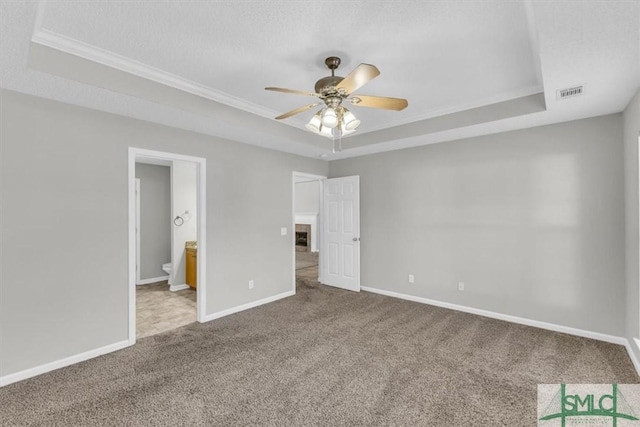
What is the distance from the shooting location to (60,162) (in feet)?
8.75

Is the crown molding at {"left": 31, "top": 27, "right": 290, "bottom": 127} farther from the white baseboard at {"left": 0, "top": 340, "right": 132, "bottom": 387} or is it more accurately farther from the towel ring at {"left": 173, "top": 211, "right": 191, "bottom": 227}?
the towel ring at {"left": 173, "top": 211, "right": 191, "bottom": 227}

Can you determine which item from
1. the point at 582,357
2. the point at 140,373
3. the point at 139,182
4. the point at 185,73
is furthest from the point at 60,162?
the point at 582,357

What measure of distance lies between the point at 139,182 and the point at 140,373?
4200 millimetres

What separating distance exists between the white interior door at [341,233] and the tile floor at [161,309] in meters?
2.43

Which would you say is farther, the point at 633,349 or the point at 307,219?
the point at 307,219

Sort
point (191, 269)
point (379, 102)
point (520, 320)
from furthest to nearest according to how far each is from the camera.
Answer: point (191, 269) → point (520, 320) → point (379, 102)

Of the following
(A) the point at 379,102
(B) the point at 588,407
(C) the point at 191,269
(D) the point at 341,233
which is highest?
(A) the point at 379,102

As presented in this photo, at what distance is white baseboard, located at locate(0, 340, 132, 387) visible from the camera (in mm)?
2408

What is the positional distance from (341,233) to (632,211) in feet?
12.0

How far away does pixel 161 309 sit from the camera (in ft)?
13.9

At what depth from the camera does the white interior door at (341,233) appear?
5.14 metres

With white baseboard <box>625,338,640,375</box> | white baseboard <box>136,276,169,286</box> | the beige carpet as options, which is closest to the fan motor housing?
white baseboard <box>625,338,640,375</box>

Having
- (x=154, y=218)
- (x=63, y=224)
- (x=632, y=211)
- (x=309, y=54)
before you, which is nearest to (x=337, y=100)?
(x=309, y=54)

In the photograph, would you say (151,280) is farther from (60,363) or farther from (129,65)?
(129,65)
